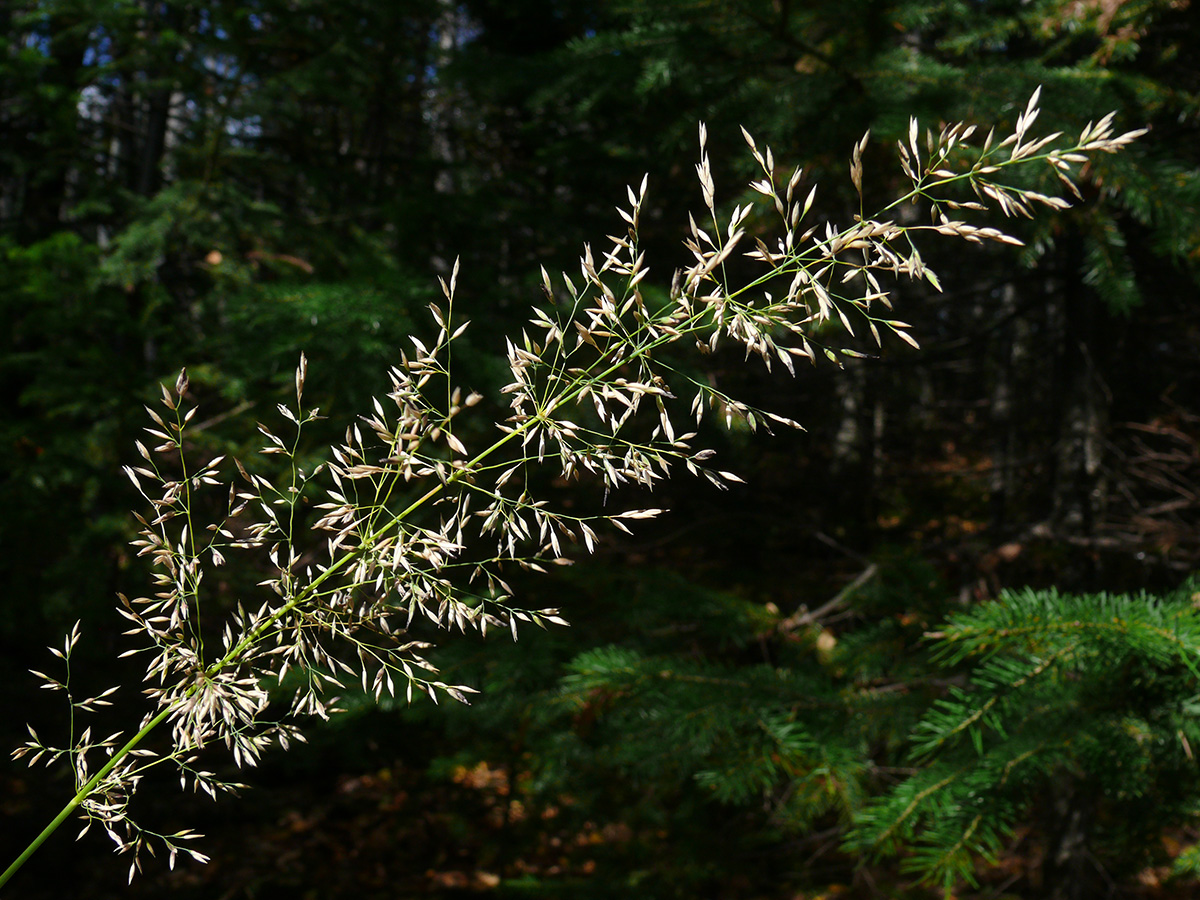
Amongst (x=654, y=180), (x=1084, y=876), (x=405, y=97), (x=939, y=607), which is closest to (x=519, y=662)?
(x=939, y=607)

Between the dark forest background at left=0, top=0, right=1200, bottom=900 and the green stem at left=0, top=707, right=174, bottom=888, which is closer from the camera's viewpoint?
the green stem at left=0, top=707, right=174, bottom=888

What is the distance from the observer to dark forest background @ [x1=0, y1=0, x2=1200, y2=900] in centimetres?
275

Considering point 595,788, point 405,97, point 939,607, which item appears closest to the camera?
point 939,607

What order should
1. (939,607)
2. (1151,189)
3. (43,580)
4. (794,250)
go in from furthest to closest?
(43,580) < (939,607) < (1151,189) < (794,250)

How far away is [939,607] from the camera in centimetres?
297

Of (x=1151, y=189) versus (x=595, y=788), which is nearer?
(x=1151, y=189)

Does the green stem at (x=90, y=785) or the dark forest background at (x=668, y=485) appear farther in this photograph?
the dark forest background at (x=668, y=485)

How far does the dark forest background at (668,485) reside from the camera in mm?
2746

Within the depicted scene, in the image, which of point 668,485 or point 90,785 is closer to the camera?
point 90,785

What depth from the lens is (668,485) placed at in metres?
6.62

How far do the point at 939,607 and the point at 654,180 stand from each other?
3.75 meters

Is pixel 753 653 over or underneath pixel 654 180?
underneath

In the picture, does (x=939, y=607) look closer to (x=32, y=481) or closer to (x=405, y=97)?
(x=32, y=481)

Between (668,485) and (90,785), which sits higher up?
(90,785)
